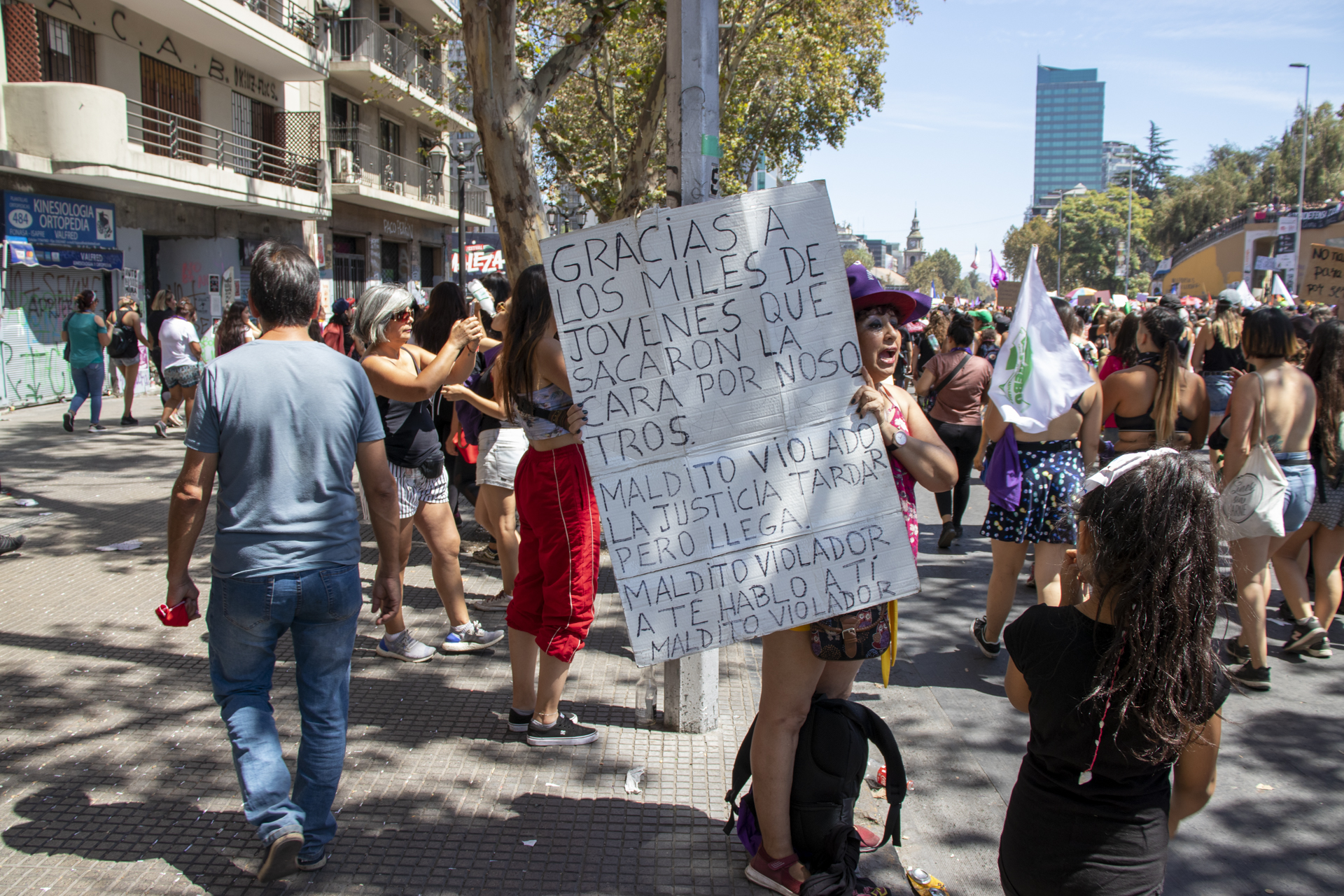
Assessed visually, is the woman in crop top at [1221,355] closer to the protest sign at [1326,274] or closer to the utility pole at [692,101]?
the protest sign at [1326,274]

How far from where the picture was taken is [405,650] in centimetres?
475

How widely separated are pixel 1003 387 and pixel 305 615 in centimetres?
332

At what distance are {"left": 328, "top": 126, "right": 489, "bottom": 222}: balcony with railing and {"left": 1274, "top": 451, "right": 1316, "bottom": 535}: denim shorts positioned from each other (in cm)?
1952

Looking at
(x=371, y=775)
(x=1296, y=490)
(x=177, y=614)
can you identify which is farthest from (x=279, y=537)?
(x=1296, y=490)

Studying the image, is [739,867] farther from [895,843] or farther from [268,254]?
[268,254]

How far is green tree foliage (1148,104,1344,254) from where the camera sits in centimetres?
5025

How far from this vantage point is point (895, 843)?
2.93 m

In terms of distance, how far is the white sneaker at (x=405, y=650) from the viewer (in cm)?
475

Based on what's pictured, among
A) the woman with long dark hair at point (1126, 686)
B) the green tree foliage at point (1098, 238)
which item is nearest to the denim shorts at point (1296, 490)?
the woman with long dark hair at point (1126, 686)

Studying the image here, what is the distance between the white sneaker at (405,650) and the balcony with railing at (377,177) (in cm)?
1837

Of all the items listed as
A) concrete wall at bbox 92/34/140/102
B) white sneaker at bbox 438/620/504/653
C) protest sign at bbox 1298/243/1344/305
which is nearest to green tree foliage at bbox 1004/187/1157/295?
protest sign at bbox 1298/243/1344/305

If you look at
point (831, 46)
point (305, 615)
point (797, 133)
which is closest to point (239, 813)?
point (305, 615)

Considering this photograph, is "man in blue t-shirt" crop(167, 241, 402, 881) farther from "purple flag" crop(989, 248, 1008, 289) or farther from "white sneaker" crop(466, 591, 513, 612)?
"purple flag" crop(989, 248, 1008, 289)

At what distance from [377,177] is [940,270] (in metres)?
137
